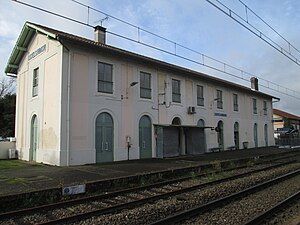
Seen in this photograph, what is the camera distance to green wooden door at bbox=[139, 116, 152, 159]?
66.6ft

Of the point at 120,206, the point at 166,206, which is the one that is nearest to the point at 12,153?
the point at 120,206

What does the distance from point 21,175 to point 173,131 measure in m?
12.0

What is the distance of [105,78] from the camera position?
733 inches

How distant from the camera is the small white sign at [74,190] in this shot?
9.62 meters

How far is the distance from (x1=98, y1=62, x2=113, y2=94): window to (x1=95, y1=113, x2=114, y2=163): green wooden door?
1535 mm

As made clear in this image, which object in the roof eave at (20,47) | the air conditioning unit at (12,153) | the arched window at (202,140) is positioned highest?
the roof eave at (20,47)

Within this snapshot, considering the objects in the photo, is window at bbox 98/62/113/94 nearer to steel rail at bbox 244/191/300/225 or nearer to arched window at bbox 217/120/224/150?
steel rail at bbox 244/191/300/225

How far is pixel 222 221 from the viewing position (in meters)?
6.93

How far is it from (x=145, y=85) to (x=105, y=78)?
3471mm

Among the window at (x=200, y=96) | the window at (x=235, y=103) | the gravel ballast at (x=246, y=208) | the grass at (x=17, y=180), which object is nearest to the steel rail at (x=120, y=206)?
the gravel ballast at (x=246, y=208)

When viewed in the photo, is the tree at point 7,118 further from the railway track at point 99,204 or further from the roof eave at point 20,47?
the railway track at point 99,204

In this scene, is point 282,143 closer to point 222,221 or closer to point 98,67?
point 98,67

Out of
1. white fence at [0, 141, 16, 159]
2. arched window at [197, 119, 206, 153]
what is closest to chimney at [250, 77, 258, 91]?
arched window at [197, 119, 206, 153]

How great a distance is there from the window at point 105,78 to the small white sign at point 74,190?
8.99 m
